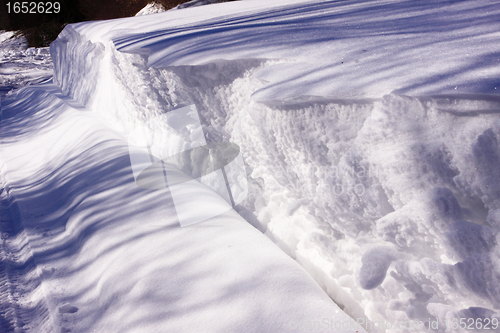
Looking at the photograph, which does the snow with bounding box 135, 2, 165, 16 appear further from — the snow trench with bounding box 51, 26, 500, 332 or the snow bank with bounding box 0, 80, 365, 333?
the snow trench with bounding box 51, 26, 500, 332

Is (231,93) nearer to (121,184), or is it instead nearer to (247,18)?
(121,184)

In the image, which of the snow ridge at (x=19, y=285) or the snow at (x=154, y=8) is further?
the snow at (x=154, y=8)

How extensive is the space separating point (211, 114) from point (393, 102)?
122 centimetres

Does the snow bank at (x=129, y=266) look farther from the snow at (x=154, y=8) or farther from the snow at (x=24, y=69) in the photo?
the snow at (x=154, y=8)

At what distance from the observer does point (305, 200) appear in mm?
1402

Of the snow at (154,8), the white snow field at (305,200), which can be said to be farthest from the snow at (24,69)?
the white snow field at (305,200)

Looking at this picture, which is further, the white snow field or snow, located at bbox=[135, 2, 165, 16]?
snow, located at bbox=[135, 2, 165, 16]

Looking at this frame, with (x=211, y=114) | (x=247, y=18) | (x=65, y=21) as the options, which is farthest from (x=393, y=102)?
(x=65, y=21)

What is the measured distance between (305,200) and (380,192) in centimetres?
41

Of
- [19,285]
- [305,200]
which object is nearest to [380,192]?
[305,200]

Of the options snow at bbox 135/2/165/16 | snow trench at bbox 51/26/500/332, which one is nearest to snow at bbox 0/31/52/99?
snow at bbox 135/2/165/16

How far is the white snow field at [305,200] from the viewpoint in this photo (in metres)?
0.88

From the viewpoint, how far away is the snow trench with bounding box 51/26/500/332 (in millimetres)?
829

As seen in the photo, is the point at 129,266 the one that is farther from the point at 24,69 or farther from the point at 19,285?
the point at 24,69
